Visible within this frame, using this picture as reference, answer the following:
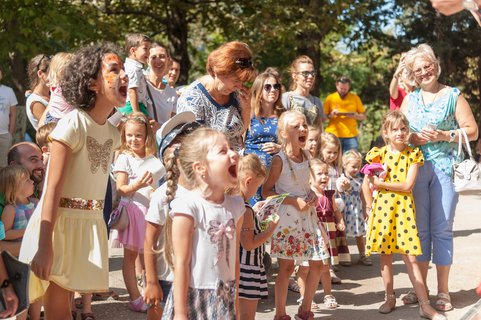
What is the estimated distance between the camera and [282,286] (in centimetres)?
622

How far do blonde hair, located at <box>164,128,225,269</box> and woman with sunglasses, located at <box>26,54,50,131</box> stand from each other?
10.9 feet

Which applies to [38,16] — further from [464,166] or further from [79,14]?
[464,166]

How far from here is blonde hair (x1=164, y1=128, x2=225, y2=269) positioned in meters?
4.19

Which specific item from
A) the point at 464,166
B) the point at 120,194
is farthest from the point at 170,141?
the point at 464,166

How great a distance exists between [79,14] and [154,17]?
17.1 feet

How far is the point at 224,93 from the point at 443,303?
2.77 metres

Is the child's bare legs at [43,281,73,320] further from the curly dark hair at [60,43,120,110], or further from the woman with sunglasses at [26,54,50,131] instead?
the woman with sunglasses at [26,54,50,131]

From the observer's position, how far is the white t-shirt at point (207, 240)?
4.14m

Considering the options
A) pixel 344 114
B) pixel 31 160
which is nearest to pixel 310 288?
pixel 31 160

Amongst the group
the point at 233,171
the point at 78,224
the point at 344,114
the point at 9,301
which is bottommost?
the point at 9,301

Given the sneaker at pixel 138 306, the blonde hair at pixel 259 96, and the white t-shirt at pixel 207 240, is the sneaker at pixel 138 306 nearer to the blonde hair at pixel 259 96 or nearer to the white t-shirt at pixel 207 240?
the blonde hair at pixel 259 96

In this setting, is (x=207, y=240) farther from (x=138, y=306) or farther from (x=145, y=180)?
(x=138, y=306)

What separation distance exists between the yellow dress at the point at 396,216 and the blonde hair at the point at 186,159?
9.14 feet

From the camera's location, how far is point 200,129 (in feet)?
14.1
